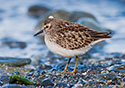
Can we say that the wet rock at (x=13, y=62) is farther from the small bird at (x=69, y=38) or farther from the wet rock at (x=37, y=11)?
the wet rock at (x=37, y=11)

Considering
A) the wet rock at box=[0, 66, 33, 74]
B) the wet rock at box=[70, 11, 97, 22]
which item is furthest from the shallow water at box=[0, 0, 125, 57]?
the wet rock at box=[0, 66, 33, 74]

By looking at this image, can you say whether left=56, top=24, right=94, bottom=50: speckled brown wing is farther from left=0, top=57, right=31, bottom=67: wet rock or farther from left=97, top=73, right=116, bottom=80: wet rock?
left=0, top=57, right=31, bottom=67: wet rock

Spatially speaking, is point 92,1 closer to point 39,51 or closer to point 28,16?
point 28,16

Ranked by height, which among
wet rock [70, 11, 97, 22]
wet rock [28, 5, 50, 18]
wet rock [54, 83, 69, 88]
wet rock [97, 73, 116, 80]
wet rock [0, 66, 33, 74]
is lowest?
wet rock [54, 83, 69, 88]

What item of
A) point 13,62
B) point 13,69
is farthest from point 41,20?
point 13,69

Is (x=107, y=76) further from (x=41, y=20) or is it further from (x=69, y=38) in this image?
(x=41, y=20)

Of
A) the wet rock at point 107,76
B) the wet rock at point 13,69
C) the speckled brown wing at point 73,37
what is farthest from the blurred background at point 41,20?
the wet rock at point 107,76

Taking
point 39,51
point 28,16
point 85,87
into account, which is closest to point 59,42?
point 85,87

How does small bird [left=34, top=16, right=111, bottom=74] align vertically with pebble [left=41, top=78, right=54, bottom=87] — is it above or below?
above
